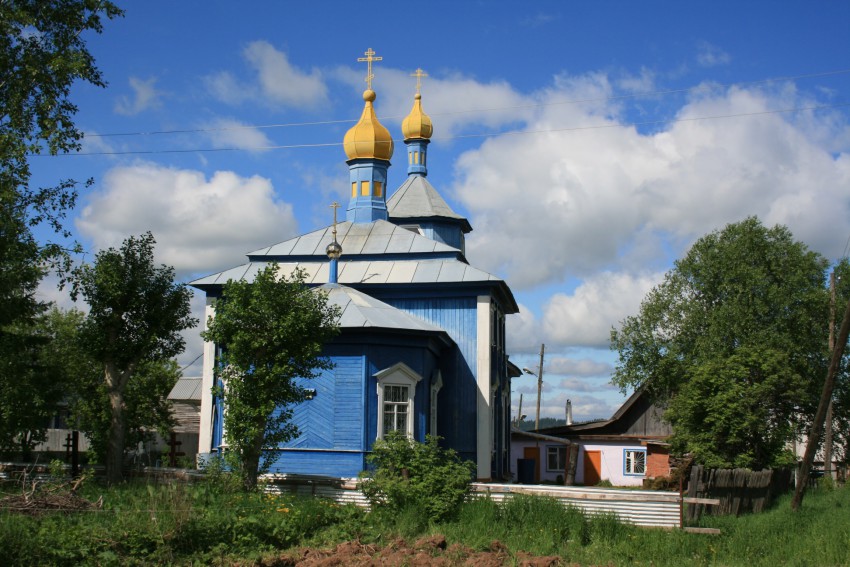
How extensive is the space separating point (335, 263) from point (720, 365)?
32.1ft

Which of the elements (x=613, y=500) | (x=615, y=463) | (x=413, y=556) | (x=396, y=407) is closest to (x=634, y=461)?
(x=615, y=463)

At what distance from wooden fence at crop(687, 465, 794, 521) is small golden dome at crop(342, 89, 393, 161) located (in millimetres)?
Answer: 14358

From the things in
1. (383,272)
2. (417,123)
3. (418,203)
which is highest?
(417,123)

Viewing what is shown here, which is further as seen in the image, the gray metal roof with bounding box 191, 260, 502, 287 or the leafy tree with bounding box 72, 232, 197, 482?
the gray metal roof with bounding box 191, 260, 502, 287

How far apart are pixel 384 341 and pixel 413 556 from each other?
29.0 feet

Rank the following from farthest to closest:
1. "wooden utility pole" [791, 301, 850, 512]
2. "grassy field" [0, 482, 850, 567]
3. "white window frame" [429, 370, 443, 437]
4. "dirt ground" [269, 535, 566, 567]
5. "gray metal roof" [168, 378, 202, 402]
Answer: "gray metal roof" [168, 378, 202, 402] < "white window frame" [429, 370, 443, 437] < "wooden utility pole" [791, 301, 850, 512] < "dirt ground" [269, 535, 566, 567] < "grassy field" [0, 482, 850, 567]

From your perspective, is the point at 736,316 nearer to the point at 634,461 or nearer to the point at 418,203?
the point at 634,461

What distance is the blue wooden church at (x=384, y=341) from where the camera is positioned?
20.4 m

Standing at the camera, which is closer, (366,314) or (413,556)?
(413,556)

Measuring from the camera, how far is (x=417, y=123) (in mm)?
36250

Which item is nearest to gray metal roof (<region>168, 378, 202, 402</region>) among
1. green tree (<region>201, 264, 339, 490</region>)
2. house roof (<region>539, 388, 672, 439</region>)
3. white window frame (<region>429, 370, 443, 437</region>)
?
house roof (<region>539, 388, 672, 439</region>)

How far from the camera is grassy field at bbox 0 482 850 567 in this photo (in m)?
11.8

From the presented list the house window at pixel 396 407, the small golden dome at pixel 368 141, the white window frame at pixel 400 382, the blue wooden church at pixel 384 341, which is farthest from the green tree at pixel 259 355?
the small golden dome at pixel 368 141

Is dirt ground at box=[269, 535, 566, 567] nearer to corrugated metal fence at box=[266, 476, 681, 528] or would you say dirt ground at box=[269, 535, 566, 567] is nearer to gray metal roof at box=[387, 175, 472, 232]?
corrugated metal fence at box=[266, 476, 681, 528]
